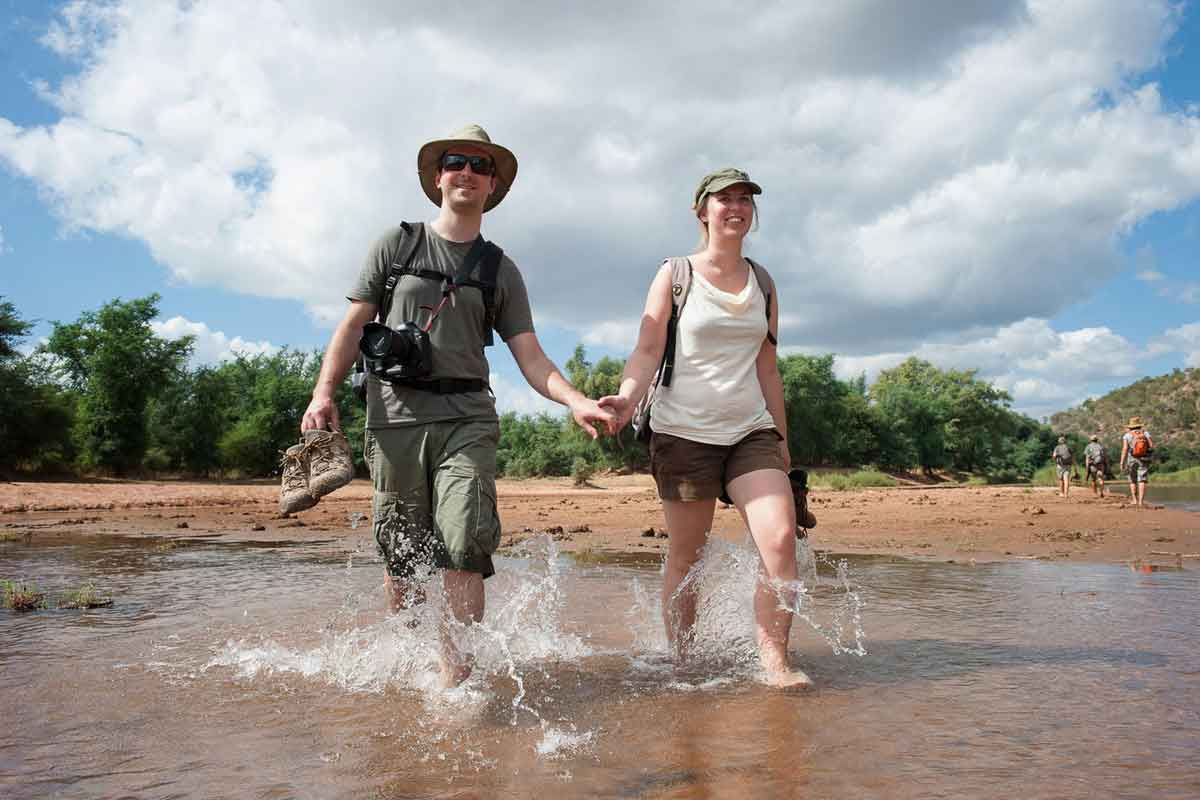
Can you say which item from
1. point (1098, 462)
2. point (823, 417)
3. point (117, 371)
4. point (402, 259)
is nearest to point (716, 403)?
point (402, 259)

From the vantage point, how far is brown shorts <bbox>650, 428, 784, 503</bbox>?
12.8 ft

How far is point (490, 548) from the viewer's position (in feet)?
11.3

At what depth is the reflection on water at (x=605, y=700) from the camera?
2.63 meters

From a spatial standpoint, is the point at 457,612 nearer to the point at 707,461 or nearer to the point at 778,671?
the point at 707,461

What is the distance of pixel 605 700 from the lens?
3553 mm

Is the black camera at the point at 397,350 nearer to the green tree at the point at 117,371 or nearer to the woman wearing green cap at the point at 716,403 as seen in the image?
the woman wearing green cap at the point at 716,403

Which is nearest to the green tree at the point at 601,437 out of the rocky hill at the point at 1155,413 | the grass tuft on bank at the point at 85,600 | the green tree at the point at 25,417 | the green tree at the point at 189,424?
the green tree at the point at 189,424

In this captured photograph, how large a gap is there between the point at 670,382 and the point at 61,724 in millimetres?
2796

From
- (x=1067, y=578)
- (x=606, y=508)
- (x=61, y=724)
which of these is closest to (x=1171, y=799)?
(x=61, y=724)

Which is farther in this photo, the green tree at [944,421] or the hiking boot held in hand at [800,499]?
the green tree at [944,421]

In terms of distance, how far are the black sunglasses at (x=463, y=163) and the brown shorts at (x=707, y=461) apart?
1456mm

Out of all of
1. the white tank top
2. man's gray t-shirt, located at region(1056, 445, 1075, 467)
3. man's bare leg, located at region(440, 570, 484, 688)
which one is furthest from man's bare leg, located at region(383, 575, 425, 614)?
man's gray t-shirt, located at region(1056, 445, 1075, 467)

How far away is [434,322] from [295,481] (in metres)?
0.90

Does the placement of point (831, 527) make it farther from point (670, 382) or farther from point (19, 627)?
point (19, 627)
